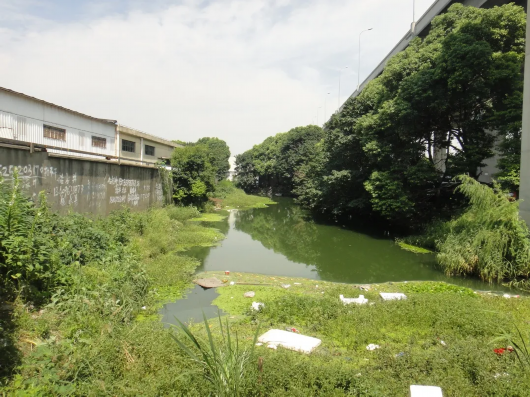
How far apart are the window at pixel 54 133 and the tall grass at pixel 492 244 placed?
1381cm

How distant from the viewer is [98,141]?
16859 mm

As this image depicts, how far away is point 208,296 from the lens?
23.4ft

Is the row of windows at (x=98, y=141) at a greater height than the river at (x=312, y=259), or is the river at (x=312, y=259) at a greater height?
the row of windows at (x=98, y=141)

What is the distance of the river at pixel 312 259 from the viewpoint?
8438 millimetres

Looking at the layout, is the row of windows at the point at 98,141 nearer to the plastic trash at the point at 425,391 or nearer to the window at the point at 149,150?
the window at the point at 149,150

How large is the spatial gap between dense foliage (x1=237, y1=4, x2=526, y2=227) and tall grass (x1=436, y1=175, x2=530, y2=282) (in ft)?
6.37

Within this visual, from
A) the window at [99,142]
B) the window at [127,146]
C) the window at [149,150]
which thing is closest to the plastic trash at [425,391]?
the window at [99,142]

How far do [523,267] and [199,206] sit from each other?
16.3 m

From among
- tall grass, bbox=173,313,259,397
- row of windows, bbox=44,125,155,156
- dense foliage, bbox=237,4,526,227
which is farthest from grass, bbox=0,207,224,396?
dense foliage, bbox=237,4,526,227

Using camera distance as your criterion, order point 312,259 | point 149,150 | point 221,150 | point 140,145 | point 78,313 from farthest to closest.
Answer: point 221,150 < point 149,150 < point 140,145 < point 312,259 < point 78,313

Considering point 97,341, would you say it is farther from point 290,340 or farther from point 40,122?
point 40,122

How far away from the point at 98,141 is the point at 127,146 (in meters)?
3.32

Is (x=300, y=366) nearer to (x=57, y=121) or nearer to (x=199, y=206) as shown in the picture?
(x=57, y=121)

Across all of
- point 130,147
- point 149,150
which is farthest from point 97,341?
point 149,150
